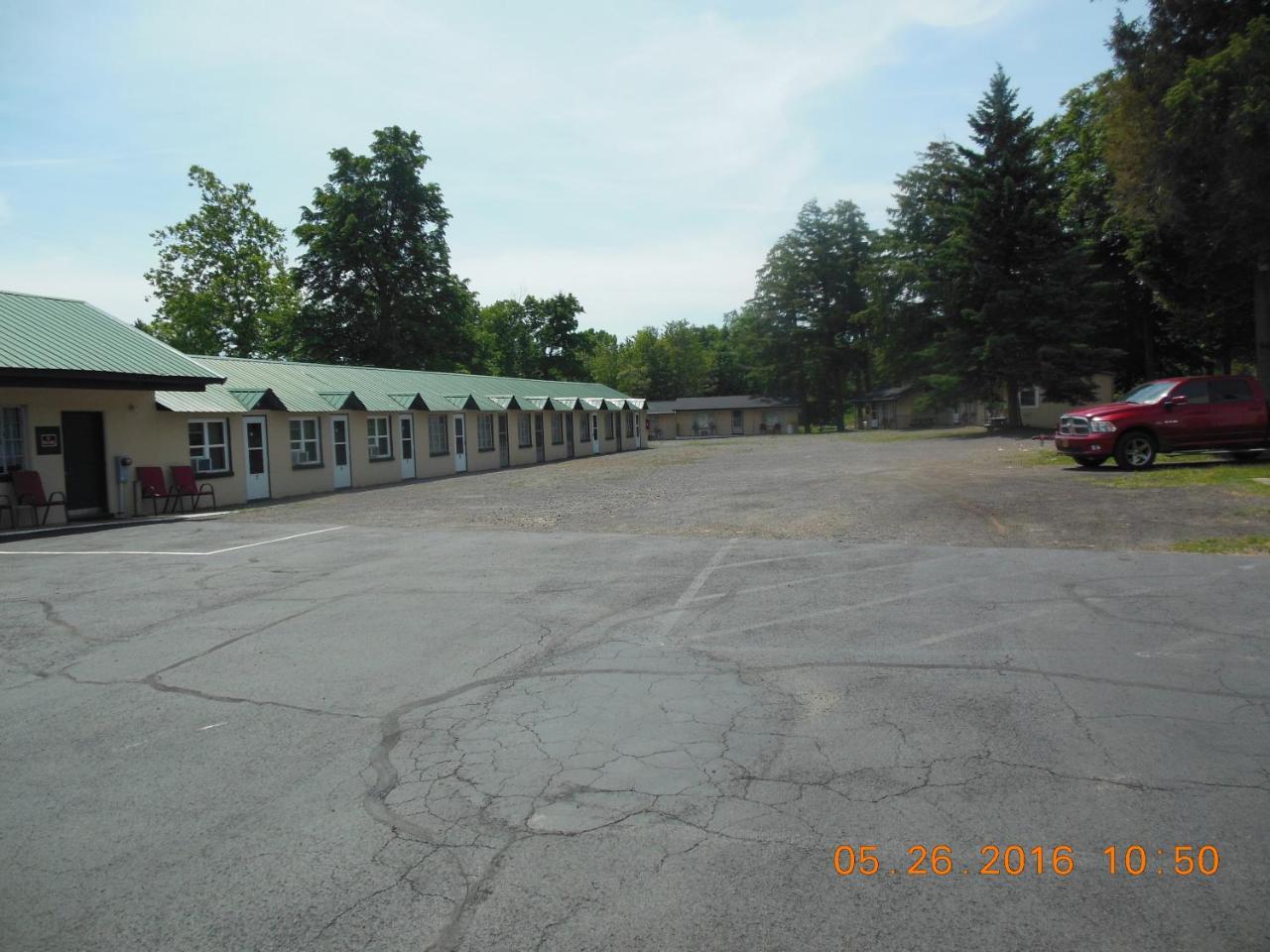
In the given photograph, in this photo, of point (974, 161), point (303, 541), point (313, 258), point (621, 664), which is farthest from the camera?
point (313, 258)

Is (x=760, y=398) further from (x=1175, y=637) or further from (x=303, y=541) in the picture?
A: (x=1175, y=637)

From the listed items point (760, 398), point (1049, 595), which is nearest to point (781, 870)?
point (1049, 595)

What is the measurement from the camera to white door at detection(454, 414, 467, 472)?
33.9 m

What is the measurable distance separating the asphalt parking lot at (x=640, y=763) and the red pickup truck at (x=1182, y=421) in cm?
1060

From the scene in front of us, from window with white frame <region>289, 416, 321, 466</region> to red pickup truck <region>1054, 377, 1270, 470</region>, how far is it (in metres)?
21.7

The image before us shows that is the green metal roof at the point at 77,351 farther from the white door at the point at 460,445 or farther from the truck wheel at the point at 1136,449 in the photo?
the truck wheel at the point at 1136,449

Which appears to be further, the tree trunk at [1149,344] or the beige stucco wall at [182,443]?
the tree trunk at [1149,344]

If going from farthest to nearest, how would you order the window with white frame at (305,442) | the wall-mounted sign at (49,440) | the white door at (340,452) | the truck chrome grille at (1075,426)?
the white door at (340,452), the window with white frame at (305,442), the truck chrome grille at (1075,426), the wall-mounted sign at (49,440)

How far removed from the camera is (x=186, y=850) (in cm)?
349

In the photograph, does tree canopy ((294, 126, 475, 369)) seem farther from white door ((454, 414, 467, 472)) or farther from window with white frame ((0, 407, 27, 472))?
window with white frame ((0, 407, 27, 472))

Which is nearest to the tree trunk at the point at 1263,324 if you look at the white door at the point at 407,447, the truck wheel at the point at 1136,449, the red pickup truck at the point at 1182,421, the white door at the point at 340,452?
the red pickup truck at the point at 1182,421

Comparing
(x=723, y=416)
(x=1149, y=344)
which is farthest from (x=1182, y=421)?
(x=723, y=416)

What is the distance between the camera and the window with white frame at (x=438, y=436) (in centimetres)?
3203

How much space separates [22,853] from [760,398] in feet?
275
